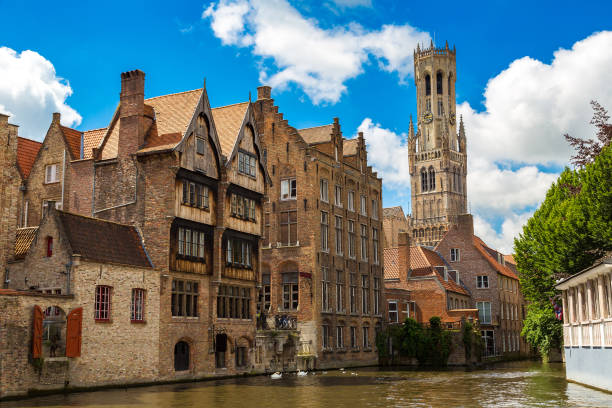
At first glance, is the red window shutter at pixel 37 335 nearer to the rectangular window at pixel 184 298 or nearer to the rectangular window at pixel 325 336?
the rectangular window at pixel 184 298

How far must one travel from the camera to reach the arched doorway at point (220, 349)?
3859 cm

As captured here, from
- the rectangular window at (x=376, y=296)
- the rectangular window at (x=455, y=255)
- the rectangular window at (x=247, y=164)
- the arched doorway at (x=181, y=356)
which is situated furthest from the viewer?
the rectangular window at (x=455, y=255)

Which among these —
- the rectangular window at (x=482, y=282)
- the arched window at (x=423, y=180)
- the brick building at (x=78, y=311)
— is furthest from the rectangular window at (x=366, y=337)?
the arched window at (x=423, y=180)

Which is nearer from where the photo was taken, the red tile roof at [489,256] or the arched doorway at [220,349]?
the arched doorway at [220,349]

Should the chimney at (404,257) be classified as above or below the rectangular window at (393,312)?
above

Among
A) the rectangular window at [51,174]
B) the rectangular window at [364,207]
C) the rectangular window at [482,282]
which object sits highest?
the rectangular window at [364,207]

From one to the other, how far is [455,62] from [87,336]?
163 meters

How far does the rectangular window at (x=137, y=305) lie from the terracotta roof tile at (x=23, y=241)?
17.9 feet

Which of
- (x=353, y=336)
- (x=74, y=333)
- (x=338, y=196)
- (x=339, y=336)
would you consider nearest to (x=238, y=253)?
(x=74, y=333)

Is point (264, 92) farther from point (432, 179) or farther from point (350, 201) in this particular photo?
point (432, 179)

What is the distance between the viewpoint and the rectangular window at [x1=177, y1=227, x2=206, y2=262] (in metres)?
36.2

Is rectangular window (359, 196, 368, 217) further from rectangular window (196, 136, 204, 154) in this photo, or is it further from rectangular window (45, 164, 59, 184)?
rectangular window (45, 164, 59, 184)

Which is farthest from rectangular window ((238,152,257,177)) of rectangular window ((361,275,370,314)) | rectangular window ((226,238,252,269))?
rectangular window ((361,275,370,314))

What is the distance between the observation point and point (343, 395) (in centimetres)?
2803
